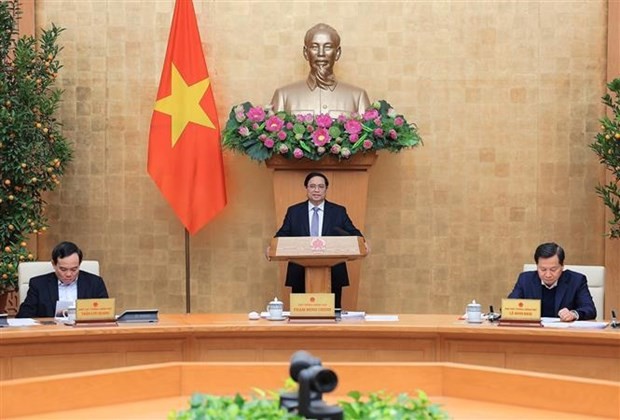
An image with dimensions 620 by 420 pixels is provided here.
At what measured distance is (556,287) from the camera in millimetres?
6160

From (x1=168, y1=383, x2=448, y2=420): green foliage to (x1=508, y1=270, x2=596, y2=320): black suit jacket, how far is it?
3259mm

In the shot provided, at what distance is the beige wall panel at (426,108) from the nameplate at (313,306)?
10.3 feet

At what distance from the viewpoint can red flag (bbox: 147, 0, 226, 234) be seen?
8.23m

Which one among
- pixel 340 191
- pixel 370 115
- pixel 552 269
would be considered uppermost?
pixel 370 115

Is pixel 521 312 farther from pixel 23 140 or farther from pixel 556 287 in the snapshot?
pixel 23 140

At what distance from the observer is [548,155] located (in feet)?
28.7

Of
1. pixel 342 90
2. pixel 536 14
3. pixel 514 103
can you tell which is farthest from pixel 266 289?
pixel 536 14

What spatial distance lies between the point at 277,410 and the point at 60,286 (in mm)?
3888

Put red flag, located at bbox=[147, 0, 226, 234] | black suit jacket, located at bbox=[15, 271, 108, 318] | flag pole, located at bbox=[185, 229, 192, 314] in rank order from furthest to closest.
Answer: flag pole, located at bbox=[185, 229, 192, 314], red flag, located at bbox=[147, 0, 226, 234], black suit jacket, located at bbox=[15, 271, 108, 318]

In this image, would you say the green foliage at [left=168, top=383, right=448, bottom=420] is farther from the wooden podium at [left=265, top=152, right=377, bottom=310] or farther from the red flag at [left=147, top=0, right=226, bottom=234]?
the red flag at [left=147, top=0, right=226, bottom=234]

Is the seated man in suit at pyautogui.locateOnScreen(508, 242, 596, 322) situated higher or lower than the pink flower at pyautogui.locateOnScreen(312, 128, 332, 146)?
lower

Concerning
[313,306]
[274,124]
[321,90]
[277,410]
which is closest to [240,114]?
[274,124]

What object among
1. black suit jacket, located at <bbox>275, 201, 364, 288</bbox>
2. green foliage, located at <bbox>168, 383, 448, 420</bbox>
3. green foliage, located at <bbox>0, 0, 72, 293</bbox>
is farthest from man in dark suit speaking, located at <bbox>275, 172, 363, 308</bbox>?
green foliage, located at <bbox>168, 383, 448, 420</bbox>

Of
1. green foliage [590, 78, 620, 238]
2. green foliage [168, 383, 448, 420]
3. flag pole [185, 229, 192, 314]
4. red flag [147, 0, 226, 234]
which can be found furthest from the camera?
flag pole [185, 229, 192, 314]
